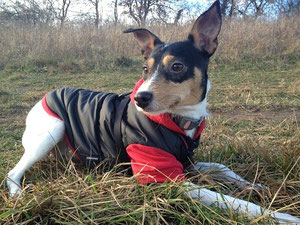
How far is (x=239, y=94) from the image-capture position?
5582 millimetres

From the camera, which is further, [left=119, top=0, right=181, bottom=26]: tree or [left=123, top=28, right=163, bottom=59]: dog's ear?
[left=119, top=0, right=181, bottom=26]: tree

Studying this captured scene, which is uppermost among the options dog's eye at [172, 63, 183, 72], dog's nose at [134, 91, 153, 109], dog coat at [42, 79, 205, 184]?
dog's eye at [172, 63, 183, 72]

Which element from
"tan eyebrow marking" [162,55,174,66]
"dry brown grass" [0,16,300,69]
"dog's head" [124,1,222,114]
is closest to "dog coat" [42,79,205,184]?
"dog's head" [124,1,222,114]

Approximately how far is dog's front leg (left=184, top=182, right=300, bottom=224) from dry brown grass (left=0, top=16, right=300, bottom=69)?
7575mm

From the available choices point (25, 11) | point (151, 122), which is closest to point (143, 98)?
point (151, 122)

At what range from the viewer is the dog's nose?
2041 millimetres

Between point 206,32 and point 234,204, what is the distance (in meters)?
1.52

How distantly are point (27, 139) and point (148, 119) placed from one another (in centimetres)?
133

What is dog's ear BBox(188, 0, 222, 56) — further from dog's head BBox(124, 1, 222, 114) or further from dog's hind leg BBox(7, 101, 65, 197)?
dog's hind leg BBox(7, 101, 65, 197)

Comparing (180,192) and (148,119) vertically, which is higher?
(148,119)

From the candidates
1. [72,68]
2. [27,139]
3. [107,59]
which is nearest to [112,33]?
[107,59]

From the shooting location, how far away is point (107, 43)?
415 inches

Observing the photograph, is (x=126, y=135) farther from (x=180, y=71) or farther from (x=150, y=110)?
(x=180, y=71)

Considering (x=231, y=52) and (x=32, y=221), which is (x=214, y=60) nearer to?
(x=231, y=52)
